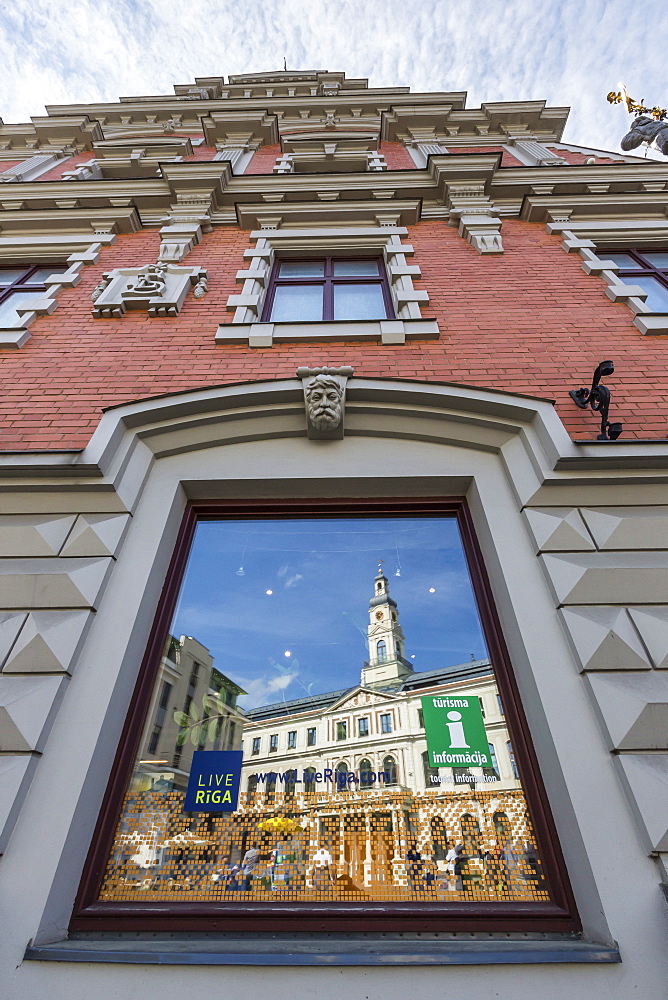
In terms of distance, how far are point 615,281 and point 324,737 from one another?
20.6 feet

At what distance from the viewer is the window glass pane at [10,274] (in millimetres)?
7438

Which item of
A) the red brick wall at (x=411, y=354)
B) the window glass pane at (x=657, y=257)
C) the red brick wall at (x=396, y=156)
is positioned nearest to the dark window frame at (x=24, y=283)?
the red brick wall at (x=411, y=354)

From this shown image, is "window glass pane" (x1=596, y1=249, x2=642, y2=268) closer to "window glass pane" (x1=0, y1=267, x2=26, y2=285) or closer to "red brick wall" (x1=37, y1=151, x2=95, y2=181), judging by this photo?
"window glass pane" (x1=0, y1=267, x2=26, y2=285)

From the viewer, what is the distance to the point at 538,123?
1226 cm

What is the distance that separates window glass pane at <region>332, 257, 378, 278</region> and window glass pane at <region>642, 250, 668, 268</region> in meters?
4.10

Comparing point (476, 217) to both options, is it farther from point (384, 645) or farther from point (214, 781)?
point (214, 781)

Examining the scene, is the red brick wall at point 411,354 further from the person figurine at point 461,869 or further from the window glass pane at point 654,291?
the person figurine at point 461,869

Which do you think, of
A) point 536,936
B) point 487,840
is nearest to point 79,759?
point 487,840

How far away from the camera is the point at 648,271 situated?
6984 millimetres

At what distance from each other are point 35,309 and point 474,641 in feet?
20.3

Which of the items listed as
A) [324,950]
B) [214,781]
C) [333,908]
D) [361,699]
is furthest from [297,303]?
[324,950]

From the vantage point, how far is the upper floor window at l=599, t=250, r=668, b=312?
21.6ft

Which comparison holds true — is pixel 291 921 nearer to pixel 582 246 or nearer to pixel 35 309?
pixel 35 309

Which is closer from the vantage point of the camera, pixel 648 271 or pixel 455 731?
pixel 455 731
